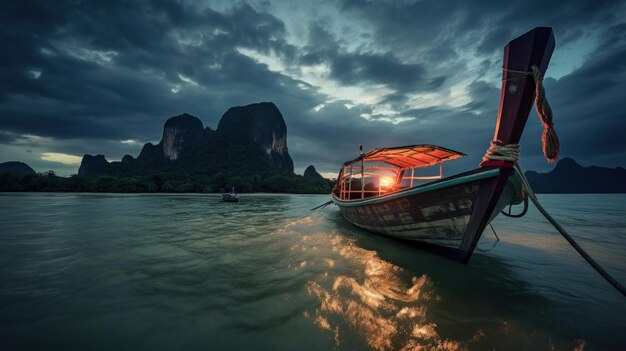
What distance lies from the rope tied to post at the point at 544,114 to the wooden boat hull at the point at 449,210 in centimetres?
62

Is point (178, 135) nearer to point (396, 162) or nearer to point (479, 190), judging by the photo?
point (396, 162)

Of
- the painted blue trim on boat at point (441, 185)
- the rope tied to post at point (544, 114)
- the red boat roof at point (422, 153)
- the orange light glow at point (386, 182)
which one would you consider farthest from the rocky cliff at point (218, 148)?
the rope tied to post at point (544, 114)

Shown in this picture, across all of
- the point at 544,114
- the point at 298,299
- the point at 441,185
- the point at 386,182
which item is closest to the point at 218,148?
the point at 386,182

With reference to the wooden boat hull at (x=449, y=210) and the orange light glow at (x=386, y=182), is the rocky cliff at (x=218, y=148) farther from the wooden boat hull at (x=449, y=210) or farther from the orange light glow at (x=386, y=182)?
the wooden boat hull at (x=449, y=210)

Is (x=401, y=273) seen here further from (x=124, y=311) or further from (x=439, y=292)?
(x=124, y=311)

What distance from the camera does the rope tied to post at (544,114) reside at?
3.44 m

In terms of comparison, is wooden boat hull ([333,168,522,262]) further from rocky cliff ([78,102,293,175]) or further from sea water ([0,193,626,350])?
rocky cliff ([78,102,293,175])

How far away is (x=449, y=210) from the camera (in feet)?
15.7

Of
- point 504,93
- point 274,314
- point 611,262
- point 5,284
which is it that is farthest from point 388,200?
point 5,284

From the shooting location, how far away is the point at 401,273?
450cm

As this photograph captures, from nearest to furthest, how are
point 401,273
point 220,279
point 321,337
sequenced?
point 321,337, point 220,279, point 401,273

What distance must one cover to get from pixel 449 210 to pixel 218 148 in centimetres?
8950

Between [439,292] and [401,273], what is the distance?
0.93 m

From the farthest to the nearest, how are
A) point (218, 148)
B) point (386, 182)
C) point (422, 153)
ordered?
point (218, 148)
point (386, 182)
point (422, 153)
